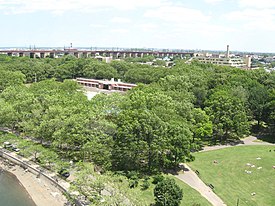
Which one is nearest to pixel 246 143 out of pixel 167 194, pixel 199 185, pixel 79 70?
pixel 199 185

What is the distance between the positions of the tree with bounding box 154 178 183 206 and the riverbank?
9154 millimetres

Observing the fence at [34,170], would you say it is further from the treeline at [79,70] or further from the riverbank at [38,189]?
the treeline at [79,70]

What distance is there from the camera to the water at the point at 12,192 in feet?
97.0

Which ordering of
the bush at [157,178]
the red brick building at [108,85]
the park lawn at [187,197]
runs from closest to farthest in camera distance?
the park lawn at [187,197] → the bush at [157,178] → the red brick building at [108,85]

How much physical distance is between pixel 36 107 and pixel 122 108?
12.7 m

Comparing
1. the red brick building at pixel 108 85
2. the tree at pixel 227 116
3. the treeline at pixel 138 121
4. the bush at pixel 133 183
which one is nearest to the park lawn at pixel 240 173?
the treeline at pixel 138 121

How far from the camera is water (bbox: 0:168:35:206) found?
2957 cm

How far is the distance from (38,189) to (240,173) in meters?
22.7

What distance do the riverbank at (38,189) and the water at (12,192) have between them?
421mm

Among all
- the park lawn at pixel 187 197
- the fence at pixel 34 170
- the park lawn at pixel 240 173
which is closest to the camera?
the park lawn at pixel 187 197

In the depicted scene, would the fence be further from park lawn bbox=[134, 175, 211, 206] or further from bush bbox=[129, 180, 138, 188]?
park lawn bbox=[134, 175, 211, 206]

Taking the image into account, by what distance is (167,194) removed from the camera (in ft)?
84.8

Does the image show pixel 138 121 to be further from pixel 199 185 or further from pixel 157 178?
pixel 199 185

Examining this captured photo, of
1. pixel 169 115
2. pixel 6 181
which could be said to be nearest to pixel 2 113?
pixel 6 181
